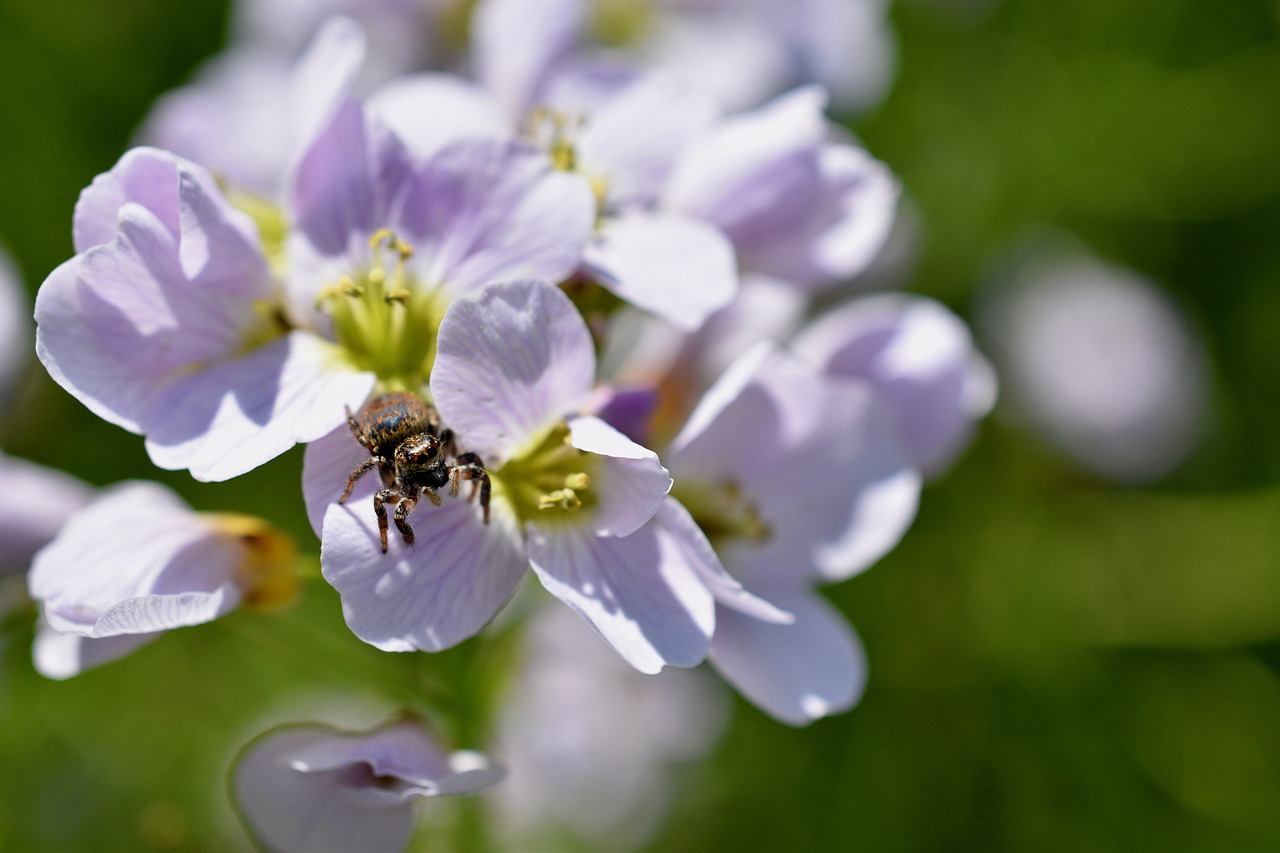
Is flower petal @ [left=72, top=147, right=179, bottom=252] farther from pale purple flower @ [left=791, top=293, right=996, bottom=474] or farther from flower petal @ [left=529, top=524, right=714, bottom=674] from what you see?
pale purple flower @ [left=791, top=293, right=996, bottom=474]

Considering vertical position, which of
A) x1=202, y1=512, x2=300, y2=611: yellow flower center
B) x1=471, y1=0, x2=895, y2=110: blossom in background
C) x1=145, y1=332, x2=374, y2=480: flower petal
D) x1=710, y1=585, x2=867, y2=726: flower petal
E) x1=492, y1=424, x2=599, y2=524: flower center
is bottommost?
x1=710, y1=585, x2=867, y2=726: flower petal

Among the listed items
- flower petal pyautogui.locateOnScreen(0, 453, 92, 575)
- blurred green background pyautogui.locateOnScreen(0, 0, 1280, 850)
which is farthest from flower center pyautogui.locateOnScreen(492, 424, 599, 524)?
blurred green background pyautogui.locateOnScreen(0, 0, 1280, 850)

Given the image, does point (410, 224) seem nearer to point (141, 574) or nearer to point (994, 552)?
point (141, 574)

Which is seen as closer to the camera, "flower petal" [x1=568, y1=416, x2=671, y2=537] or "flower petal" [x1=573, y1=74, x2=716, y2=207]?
"flower petal" [x1=568, y1=416, x2=671, y2=537]

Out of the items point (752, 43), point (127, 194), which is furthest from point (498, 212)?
point (752, 43)

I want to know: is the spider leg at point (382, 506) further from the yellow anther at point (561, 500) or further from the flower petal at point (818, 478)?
the flower petal at point (818, 478)

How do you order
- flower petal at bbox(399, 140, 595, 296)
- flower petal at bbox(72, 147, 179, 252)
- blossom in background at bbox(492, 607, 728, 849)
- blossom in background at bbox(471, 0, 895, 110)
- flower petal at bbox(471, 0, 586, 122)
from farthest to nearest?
blossom in background at bbox(471, 0, 895, 110)
blossom in background at bbox(492, 607, 728, 849)
flower petal at bbox(471, 0, 586, 122)
flower petal at bbox(399, 140, 595, 296)
flower petal at bbox(72, 147, 179, 252)
